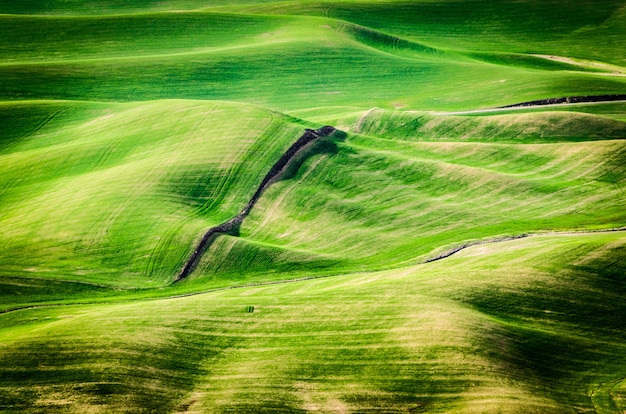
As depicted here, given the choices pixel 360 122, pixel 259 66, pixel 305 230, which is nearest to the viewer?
pixel 305 230

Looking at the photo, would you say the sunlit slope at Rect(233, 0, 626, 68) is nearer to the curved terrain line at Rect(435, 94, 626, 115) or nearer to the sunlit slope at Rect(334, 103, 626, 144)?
the curved terrain line at Rect(435, 94, 626, 115)

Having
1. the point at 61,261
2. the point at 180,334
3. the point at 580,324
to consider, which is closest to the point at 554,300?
the point at 580,324

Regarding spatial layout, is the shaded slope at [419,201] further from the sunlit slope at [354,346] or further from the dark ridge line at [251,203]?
the sunlit slope at [354,346]

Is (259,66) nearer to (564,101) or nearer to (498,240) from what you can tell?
(564,101)

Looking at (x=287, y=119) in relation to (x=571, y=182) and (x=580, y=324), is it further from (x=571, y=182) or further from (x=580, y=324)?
(x=580, y=324)

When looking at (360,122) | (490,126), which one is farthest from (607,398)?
(360,122)
